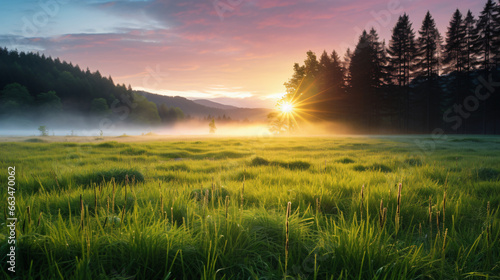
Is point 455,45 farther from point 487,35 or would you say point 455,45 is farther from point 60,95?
point 60,95

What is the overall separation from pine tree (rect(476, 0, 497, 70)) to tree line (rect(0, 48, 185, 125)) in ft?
405

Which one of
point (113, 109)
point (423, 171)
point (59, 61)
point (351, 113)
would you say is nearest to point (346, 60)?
point (351, 113)

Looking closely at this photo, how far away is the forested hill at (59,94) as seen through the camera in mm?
81450

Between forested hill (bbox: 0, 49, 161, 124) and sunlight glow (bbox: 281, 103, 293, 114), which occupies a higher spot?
forested hill (bbox: 0, 49, 161, 124)

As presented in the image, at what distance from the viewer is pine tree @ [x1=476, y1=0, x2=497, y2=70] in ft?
134

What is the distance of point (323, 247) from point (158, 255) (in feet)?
4.20

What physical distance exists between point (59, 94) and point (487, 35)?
13576 centimetres

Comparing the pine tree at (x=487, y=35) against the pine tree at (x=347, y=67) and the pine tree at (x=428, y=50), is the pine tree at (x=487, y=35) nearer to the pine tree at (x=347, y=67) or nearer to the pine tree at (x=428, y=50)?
the pine tree at (x=428, y=50)

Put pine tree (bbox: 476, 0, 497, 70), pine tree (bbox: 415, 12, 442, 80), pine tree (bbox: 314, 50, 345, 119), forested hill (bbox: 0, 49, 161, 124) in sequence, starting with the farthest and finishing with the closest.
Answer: forested hill (bbox: 0, 49, 161, 124)
pine tree (bbox: 314, 50, 345, 119)
pine tree (bbox: 415, 12, 442, 80)
pine tree (bbox: 476, 0, 497, 70)

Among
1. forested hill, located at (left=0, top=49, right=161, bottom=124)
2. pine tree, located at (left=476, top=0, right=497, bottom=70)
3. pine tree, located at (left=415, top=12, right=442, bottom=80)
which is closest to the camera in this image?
pine tree, located at (left=476, top=0, right=497, bottom=70)

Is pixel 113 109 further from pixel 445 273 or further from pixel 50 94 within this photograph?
pixel 445 273

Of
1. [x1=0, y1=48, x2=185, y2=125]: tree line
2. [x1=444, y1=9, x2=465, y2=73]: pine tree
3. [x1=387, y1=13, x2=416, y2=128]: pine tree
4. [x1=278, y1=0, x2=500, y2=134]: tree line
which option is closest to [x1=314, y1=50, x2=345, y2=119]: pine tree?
[x1=278, y1=0, x2=500, y2=134]: tree line

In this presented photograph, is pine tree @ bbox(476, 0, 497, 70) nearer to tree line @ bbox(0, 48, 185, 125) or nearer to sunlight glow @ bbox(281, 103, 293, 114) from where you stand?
sunlight glow @ bbox(281, 103, 293, 114)

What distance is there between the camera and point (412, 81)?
51.6 m
